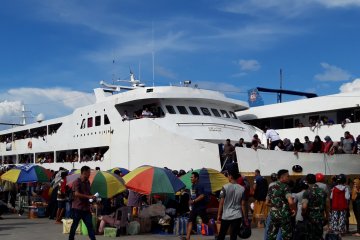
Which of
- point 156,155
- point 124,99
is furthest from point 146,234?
point 124,99

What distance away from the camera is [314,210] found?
23.0 ft

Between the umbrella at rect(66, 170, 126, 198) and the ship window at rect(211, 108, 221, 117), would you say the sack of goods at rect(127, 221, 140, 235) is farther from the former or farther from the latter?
the ship window at rect(211, 108, 221, 117)

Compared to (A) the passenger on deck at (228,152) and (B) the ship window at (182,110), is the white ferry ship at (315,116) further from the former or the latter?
(A) the passenger on deck at (228,152)

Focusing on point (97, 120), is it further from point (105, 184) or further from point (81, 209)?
point (81, 209)

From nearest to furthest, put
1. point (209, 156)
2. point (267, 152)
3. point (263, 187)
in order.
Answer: point (263, 187)
point (267, 152)
point (209, 156)

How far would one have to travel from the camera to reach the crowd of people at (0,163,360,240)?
7.12 meters

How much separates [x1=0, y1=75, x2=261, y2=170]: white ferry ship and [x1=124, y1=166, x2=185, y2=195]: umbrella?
5.50 metres

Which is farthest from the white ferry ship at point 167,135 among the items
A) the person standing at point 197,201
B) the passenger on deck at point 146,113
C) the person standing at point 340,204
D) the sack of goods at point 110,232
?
the sack of goods at point 110,232

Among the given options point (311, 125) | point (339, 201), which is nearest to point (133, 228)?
point (339, 201)

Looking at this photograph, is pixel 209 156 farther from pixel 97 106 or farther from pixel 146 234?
pixel 97 106

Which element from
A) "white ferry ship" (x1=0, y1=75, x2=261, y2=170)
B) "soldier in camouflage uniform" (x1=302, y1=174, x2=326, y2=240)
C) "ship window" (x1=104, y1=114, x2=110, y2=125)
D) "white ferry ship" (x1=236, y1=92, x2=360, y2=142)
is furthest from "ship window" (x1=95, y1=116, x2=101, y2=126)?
"soldier in camouflage uniform" (x1=302, y1=174, x2=326, y2=240)

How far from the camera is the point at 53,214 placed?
15.2 metres

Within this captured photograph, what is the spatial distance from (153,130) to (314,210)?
12.6 m

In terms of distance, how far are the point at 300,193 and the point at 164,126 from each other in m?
11.7
